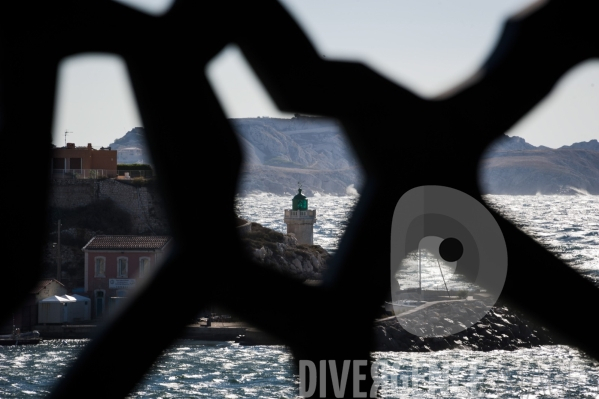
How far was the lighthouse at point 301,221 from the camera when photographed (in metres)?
27.7

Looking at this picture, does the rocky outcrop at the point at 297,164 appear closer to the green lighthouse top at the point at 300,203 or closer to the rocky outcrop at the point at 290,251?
the green lighthouse top at the point at 300,203

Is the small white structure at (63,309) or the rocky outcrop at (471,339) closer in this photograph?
the rocky outcrop at (471,339)

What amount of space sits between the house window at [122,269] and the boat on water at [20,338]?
223 cm

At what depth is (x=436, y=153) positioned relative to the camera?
673 millimetres

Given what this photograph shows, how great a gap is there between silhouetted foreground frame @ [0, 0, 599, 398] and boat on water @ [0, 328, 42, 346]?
65.9ft

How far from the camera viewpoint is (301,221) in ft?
92.3

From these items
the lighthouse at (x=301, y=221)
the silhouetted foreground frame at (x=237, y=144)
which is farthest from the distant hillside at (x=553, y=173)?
the silhouetted foreground frame at (x=237, y=144)

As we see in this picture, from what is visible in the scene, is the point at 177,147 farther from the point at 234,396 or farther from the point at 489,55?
the point at 234,396

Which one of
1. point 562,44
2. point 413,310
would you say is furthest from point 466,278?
point 413,310

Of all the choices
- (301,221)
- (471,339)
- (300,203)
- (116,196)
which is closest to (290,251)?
(300,203)

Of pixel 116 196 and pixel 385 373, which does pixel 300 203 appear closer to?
pixel 116 196

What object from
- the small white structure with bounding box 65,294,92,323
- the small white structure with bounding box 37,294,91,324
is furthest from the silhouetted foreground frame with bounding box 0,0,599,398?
the small white structure with bounding box 65,294,92,323

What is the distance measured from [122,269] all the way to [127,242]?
0.79 metres

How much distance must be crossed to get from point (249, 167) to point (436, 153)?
0.14 metres
